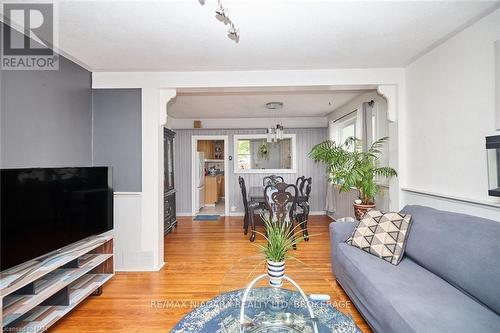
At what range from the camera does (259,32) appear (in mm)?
2074

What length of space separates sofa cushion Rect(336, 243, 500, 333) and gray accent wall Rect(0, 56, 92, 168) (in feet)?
9.53

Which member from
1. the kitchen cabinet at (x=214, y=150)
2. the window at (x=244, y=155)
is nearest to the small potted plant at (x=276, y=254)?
the window at (x=244, y=155)

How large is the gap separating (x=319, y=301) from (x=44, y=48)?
316cm

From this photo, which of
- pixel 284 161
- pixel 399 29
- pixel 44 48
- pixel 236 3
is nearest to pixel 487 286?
pixel 399 29

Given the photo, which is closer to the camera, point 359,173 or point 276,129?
point 359,173

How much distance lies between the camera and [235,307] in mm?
1485

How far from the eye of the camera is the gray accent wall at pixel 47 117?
1.92m

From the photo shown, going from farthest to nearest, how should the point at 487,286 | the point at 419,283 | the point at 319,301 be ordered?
the point at 419,283, the point at 319,301, the point at 487,286

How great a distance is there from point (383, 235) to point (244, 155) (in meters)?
4.27

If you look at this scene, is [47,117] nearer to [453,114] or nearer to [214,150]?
[453,114]

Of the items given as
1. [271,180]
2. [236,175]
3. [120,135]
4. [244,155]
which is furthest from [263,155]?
[120,135]

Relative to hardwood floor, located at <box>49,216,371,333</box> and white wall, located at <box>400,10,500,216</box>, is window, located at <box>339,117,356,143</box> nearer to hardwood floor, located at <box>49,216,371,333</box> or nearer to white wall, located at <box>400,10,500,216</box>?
white wall, located at <box>400,10,500,216</box>

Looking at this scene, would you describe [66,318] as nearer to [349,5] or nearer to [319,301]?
[319,301]

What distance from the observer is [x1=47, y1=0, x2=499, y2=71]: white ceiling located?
1742mm
